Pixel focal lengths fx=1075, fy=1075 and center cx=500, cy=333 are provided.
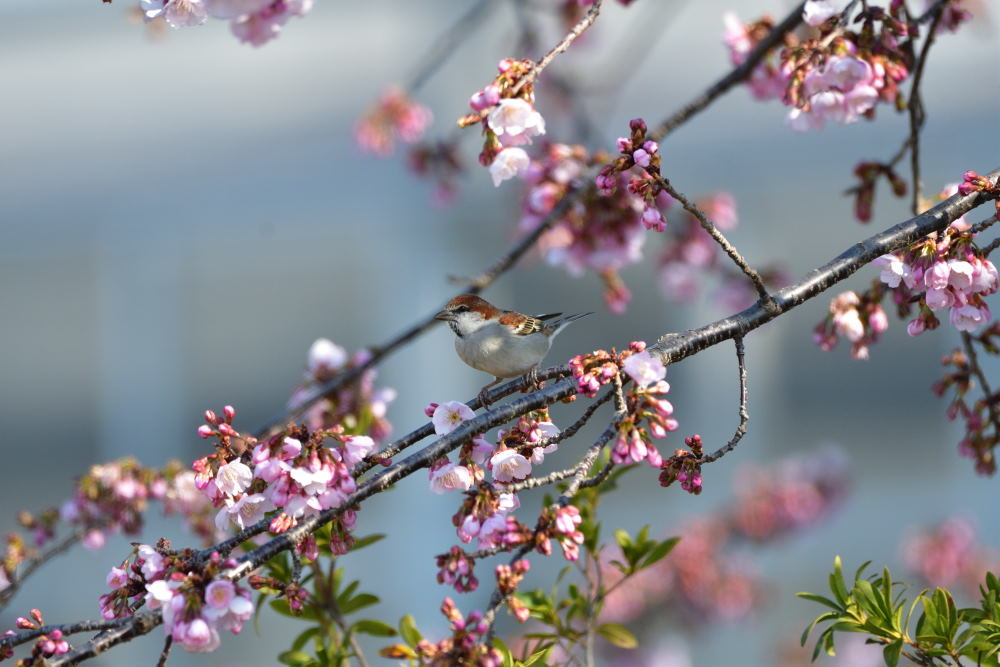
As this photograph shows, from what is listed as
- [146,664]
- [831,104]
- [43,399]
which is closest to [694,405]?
[146,664]

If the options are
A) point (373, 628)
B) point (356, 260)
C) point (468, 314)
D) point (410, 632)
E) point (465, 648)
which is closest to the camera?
point (465, 648)

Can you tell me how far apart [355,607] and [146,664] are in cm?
693

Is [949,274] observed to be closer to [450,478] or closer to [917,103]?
[917,103]

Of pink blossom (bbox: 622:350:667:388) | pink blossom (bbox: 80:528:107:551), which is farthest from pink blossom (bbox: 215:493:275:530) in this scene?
pink blossom (bbox: 80:528:107:551)

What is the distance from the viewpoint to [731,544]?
5504 mm

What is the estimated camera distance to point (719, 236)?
4.89ft

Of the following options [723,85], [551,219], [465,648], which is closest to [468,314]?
[551,219]

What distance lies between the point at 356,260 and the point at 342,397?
6.49 m

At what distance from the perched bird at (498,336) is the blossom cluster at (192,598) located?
3.99 ft

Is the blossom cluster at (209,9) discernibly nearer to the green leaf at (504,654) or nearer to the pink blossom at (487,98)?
the pink blossom at (487,98)

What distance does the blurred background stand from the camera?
319 inches

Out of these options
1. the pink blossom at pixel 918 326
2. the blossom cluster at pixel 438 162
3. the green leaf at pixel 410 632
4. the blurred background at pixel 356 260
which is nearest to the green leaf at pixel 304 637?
the green leaf at pixel 410 632

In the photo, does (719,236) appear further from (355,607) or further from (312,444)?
(355,607)

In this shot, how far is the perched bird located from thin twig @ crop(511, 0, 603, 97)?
1.00 metres
